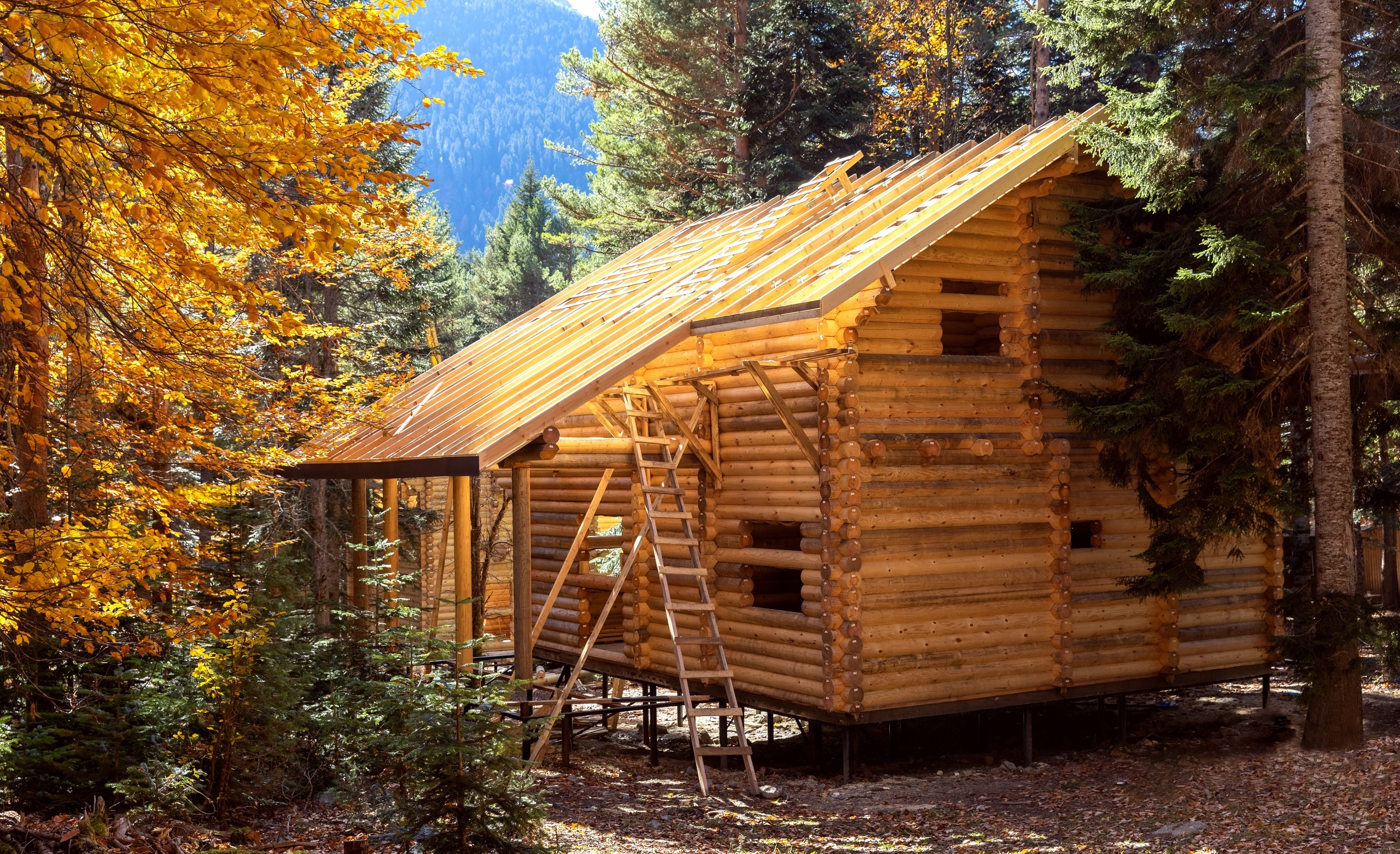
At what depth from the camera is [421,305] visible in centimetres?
2300

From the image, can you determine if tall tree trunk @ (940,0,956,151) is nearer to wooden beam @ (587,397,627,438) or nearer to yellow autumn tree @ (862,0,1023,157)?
yellow autumn tree @ (862,0,1023,157)

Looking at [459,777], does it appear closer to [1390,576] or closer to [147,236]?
[147,236]

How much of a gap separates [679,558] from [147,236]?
29.7 feet

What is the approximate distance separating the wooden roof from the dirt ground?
4.03 metres

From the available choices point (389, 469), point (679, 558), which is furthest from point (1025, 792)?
point (389, 469)

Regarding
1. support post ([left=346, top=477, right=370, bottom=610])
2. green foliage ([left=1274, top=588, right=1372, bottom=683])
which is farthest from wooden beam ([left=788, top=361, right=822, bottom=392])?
support post ([left=346, top=477, right=370, bottom=610])

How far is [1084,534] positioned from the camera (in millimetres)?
14859

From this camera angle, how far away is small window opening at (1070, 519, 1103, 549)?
14.2 m

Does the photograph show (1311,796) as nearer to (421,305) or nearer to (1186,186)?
(1186,186)

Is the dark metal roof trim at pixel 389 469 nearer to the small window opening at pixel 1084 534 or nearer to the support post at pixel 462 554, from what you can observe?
the support post at pixel 462 554

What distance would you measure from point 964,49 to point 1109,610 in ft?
64.0

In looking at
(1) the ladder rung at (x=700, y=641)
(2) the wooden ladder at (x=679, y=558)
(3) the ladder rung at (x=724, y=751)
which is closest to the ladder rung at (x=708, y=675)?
(2) the wooden ladder at (x=679, y=558)

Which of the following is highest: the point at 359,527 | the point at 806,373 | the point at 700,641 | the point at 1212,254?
the point at 1212,254

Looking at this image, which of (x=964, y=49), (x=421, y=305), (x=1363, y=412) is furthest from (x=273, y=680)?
(x=964, y=49)
